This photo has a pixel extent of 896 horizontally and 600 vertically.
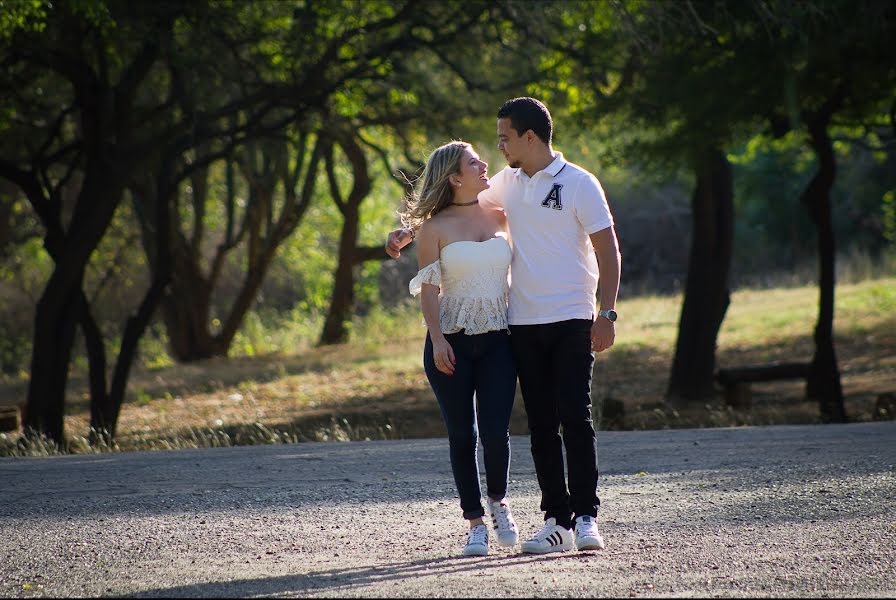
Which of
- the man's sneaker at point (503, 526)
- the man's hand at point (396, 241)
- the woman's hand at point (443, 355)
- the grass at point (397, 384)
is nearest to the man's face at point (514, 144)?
the man's hand at point (396, 241)

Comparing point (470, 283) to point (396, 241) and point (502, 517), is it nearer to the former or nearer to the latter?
point (396, 241)

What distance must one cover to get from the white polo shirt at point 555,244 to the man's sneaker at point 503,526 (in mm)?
790

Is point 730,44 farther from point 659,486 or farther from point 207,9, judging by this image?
point 659,486

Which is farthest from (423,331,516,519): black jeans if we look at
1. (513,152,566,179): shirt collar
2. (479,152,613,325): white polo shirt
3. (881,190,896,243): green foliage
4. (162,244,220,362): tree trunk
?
(881,190,896,243): green foliage

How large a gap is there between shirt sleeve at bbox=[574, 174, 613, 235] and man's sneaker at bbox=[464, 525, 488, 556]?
1.34m

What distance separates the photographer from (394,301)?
33.9 metres

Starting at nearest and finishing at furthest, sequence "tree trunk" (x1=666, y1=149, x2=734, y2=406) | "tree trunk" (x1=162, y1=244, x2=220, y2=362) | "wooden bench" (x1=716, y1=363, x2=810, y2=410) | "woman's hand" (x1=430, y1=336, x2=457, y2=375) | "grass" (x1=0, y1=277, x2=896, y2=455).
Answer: "woman's hand" (x1=430, y1=336, x2=457, y2=375) → "grass" (x1=0, y1=277, x2=896, y2=455) → "wooden bench" (x1=716, y1=363, x2=810, y2=410) → "tree trunk" (x1=666, y1=149, x2=734, y2=406) → "tree trunk" (x1=162, y1=244, x2=220, y2=362)

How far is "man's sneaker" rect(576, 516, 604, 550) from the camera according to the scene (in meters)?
5.12

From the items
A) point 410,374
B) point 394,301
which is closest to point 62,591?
point 410,374

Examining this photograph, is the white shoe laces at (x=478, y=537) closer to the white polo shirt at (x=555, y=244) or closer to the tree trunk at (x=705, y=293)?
the white polo shirt at (x=555, y=244)

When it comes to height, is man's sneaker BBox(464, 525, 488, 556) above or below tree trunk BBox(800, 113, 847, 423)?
below

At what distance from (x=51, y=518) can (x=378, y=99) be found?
1062 centimetres

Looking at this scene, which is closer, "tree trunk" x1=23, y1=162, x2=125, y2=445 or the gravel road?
the gravel road

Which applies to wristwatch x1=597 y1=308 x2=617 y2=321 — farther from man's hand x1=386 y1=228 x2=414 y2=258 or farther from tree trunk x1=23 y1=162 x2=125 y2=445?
tree trunk x1=23 y1=162 x2=125 y2=445
